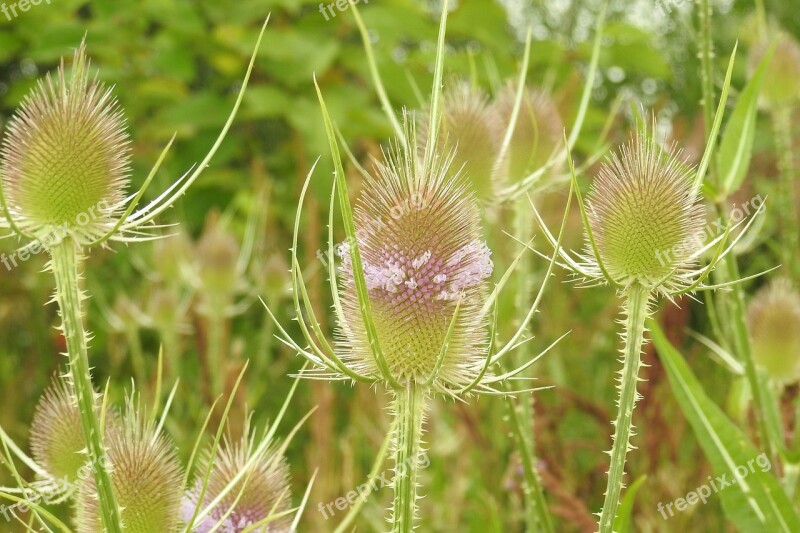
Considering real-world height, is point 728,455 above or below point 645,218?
below

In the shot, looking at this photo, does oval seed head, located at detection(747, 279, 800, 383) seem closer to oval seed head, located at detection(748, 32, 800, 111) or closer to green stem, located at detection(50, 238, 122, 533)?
oval seed head, located at detection(748, 32, 800, 111)

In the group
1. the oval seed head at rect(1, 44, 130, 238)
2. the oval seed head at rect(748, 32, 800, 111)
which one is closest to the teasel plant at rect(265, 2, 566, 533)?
the oval seed head at rect(1, 44, 130, 238)

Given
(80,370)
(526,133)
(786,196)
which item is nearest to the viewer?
(80,370)

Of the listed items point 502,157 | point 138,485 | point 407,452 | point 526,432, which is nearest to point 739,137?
point 502,157

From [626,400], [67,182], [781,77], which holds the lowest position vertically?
[626,400]

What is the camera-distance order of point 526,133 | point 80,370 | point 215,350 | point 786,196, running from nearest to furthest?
point 80,370
point 526,133
point 786,196
point 215,350

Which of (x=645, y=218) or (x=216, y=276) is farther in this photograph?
(x=216, y=276)

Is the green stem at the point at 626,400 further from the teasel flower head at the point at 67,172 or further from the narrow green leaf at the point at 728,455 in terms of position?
the teasel flower head at the point at 67,172

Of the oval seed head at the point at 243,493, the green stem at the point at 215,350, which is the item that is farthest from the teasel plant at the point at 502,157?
the green stem at the point at 215,350

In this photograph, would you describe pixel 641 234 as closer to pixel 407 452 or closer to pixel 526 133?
pixel 407 452
